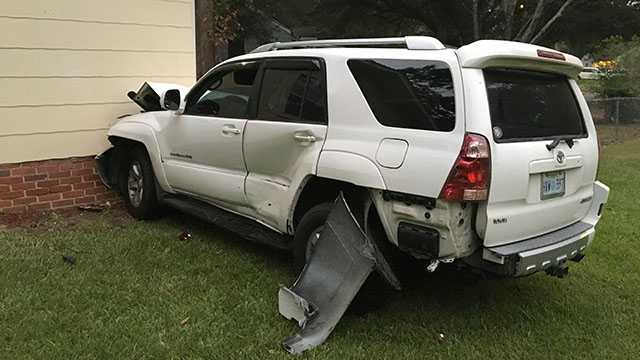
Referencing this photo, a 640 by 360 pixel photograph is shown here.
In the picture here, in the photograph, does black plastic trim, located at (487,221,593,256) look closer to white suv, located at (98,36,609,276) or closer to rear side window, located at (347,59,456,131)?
white suv, located at (98,36,609,276)

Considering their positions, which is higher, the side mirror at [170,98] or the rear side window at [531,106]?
the rear side window at [531,106]

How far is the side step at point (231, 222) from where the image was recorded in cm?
492

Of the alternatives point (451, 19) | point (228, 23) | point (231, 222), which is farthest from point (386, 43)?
point (451, 19)

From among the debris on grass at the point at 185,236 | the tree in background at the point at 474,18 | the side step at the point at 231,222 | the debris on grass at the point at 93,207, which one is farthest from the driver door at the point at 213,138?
the tree in background at the point at 474,18

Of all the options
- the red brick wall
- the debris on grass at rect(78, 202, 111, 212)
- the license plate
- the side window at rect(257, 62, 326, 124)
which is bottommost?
the debris on grass at rect(78, 202, 111, 212)

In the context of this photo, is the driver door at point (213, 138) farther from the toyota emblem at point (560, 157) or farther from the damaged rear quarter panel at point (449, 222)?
the toyota emblem at point (560, 157)

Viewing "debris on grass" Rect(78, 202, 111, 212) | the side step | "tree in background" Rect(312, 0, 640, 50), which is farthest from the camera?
"tree in background" Rect(312, 0, 640, 50)

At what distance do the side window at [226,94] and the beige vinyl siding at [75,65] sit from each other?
5.67 ft

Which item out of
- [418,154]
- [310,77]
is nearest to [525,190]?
[418,154]

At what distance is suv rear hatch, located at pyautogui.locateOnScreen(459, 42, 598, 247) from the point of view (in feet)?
11.8

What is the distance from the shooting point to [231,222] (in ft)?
17.6

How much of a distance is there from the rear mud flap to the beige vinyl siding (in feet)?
12.7

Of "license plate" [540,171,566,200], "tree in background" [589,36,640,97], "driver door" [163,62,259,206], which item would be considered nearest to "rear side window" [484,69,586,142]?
"license plate" [540,171,566,200]

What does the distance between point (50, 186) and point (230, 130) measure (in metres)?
2.73
